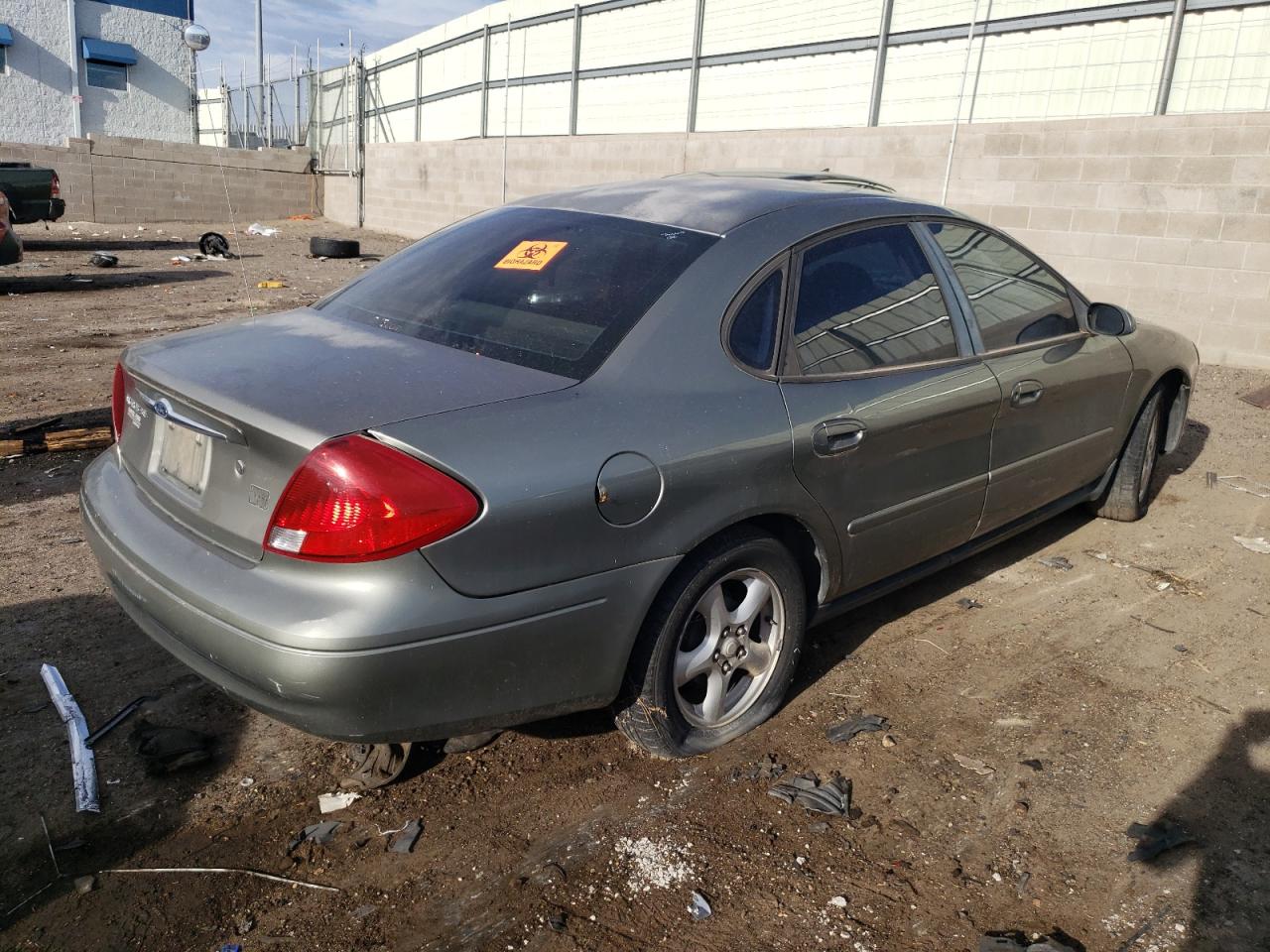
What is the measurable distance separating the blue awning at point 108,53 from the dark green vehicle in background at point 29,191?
19.1m

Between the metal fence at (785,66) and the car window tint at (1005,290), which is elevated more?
the metal fence at (785,66)

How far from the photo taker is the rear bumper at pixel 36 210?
16375mm

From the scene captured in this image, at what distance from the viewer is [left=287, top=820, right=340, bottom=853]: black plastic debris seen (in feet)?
8.70

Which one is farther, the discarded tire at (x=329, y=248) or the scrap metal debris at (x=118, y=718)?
the discarded tire at (x=329, y=248)

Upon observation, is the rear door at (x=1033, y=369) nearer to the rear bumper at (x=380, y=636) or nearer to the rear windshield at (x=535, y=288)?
the rear windshield at (x=535, y=288)

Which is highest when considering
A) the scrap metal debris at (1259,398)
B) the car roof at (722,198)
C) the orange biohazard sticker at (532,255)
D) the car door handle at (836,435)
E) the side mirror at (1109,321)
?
the car roof at (722,198)

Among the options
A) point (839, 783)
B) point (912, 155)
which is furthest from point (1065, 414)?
point (912, 155)

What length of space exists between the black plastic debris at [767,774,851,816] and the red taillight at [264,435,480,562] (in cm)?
130

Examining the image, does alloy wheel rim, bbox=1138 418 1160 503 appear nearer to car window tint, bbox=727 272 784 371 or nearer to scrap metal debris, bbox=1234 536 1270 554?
scrap metal debris, bbox=1234 536 1270 554

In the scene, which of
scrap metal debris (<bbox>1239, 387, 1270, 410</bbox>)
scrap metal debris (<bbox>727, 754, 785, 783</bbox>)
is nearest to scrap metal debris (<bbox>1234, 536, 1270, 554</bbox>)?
scrap metal debris (<bbox>727, 754, 785, 783</bbox>)

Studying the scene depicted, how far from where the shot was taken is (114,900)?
7.93 feet

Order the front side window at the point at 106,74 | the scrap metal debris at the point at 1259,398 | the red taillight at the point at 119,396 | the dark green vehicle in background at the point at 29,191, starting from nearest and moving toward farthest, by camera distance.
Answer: the red taillight at the point at 119,396 < the scrap metal debris at the point at 1259,398 < the dark green vehicle in background at the point at 29,191 < the front side window at the point at 106,74

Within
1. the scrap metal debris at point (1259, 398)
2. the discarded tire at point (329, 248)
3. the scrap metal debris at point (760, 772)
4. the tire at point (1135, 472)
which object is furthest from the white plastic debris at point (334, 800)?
the discarded tire at point (329, 248)

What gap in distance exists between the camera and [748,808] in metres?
2.86
